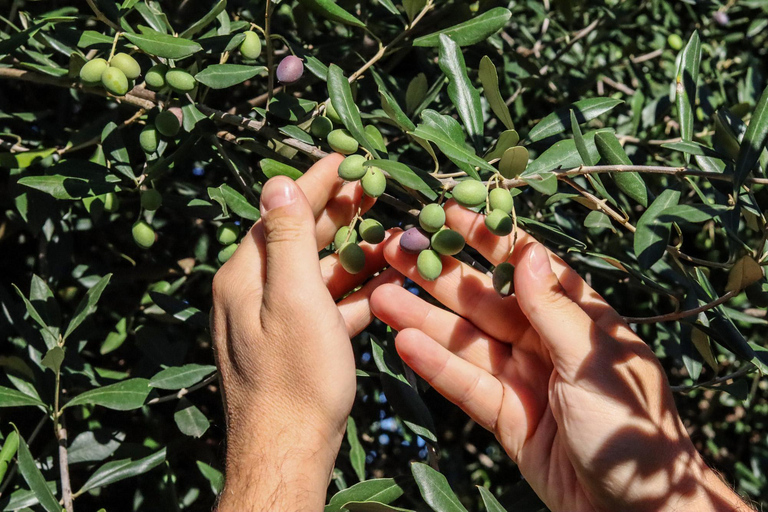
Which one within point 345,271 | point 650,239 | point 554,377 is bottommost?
point 554,377

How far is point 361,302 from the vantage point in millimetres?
1646

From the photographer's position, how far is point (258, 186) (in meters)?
1.58

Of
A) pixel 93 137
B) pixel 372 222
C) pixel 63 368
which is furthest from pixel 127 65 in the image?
pixel 63 368

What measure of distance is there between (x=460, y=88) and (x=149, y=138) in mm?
692

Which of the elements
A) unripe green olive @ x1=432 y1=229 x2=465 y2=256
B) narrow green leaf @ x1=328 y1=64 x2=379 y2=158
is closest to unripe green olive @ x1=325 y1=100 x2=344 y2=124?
narrow green leaf @ x1=328 y1=64 x2=379 y2=158

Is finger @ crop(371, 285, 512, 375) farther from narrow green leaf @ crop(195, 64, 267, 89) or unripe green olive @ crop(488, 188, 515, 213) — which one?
narrow green leaf @ crop(195, 64, 267, 89)

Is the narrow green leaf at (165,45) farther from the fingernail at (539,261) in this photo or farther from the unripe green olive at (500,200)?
the fingernail at (539,261)

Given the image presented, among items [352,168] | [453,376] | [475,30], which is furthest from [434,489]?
[475,30]

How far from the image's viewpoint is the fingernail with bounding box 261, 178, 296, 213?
1.30 metres

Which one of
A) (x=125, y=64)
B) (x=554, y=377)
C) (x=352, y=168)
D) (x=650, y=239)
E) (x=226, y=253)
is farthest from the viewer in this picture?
(x=226, y=253)

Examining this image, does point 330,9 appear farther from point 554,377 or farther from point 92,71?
point 554,377

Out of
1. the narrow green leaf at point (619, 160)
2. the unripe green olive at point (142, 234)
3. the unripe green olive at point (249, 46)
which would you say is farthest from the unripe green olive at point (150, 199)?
the narrow green leaf at point (619, 160)

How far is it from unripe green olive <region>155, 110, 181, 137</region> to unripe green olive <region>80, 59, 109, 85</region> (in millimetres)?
144

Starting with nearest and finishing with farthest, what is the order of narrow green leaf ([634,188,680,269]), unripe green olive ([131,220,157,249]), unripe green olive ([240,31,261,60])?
narrow green leaf ([634,188,680,269]) → unripe green olive ([240,31,261,60]) → unripe green olive ([131,220,157,249])
